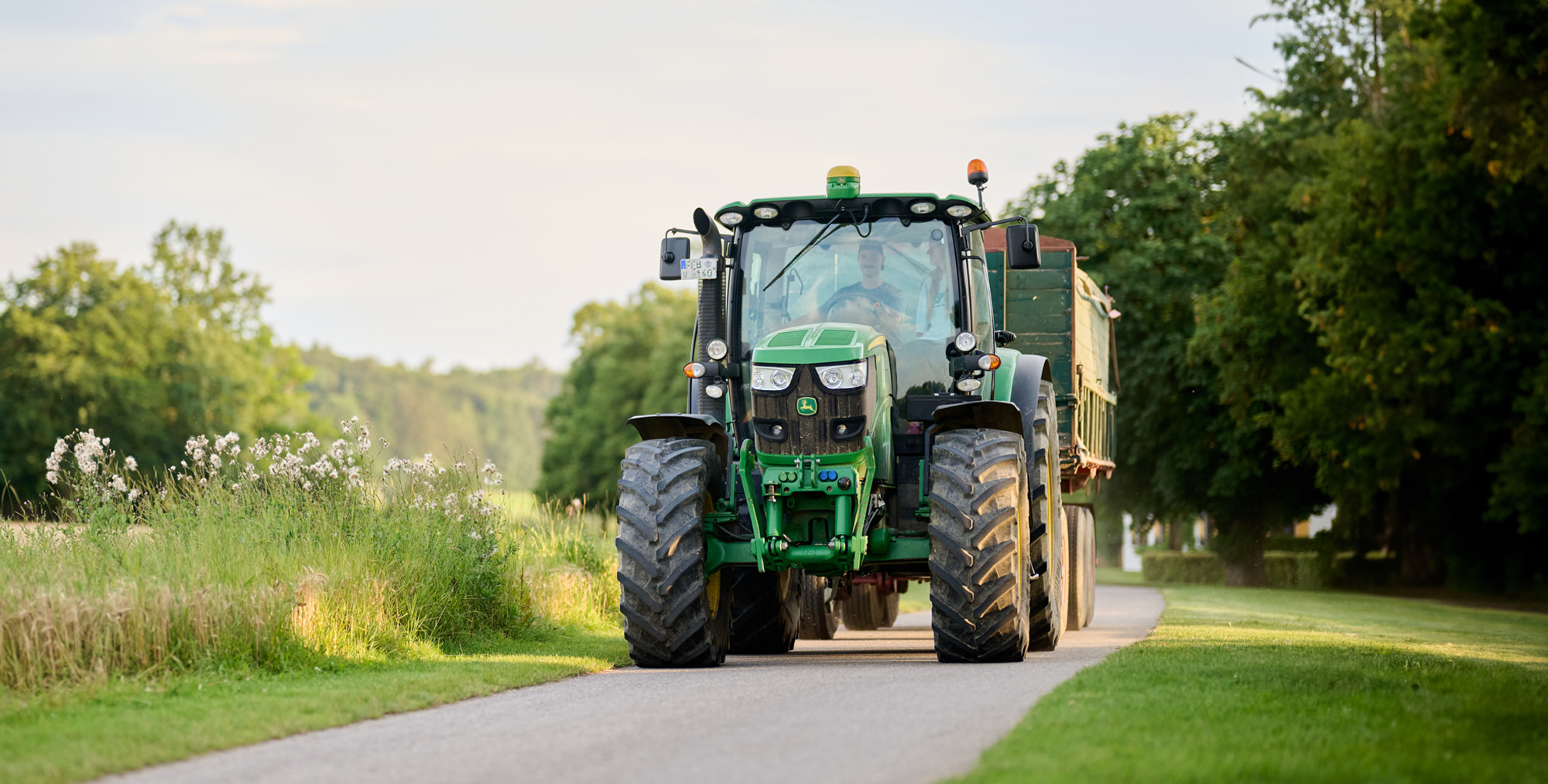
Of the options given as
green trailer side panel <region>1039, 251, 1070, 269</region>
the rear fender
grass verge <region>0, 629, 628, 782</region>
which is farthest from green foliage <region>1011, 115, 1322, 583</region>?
grass verge <region>0, 629, 628, 782</region>

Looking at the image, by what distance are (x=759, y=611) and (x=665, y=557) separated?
275cm

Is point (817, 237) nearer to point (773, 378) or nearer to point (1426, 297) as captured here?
point (773, 378)

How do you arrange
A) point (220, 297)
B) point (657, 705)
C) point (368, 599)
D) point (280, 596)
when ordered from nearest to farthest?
1. point (657, 705)
2. point (280, 596)
3. point (368, 599)
4. point (220, 297)

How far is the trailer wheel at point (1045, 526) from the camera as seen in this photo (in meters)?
13.0

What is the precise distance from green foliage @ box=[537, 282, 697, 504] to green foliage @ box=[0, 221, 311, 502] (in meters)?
12.9

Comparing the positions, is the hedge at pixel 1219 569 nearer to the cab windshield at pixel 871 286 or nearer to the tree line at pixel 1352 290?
the tree line at pixel 1352 290

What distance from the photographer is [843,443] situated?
11.8m

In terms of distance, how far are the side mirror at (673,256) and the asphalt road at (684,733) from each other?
310cm

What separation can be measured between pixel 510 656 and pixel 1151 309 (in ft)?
103

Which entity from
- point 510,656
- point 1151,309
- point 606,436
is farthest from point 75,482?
point 606,436

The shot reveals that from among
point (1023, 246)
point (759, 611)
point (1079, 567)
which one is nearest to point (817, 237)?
point (1023, 246)

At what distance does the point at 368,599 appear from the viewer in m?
12.3

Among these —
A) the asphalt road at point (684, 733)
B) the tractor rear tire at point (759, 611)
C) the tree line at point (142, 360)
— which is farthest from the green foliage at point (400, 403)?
the asphalt road at point (684, 733)

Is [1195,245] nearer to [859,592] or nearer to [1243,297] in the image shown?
[1243,297]
